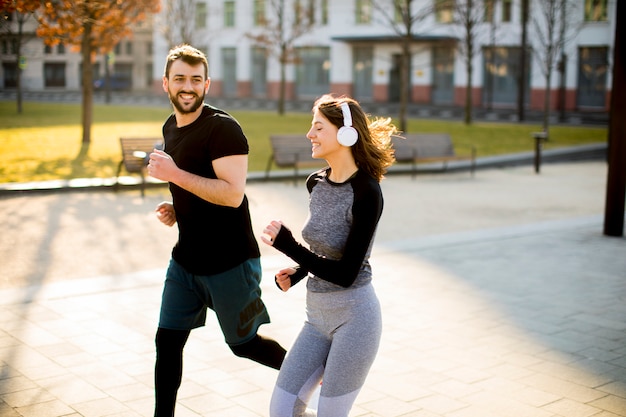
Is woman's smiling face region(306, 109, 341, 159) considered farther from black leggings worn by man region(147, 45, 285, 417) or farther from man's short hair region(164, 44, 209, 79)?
man's short hair region(164, 44, 209, 79)

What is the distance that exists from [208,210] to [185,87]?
0.59 m

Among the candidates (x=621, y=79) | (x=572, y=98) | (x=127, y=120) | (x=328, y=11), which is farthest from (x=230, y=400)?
(x=328, y=11)

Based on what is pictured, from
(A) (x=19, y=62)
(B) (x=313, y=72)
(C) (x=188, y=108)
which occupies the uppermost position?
(B) (x=313, y=72)

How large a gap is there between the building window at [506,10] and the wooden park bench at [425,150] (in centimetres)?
3406

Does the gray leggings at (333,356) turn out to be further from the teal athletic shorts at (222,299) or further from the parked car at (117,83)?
the parked car at (117,83)

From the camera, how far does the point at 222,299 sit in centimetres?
405

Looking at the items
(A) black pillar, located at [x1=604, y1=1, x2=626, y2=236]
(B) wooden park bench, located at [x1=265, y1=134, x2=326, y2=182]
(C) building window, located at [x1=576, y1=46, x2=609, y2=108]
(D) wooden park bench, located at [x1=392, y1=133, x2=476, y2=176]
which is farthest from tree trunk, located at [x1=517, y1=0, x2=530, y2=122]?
(A) black pillar, located at [x1=604, y1=1, x2=626, y2=236]

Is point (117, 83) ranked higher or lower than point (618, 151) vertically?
higher

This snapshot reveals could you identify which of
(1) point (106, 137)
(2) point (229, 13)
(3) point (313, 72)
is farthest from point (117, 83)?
(1) point (106, 137)

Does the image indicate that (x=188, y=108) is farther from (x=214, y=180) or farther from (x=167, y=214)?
(x=167, y=214)

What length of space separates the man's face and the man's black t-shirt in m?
0.09

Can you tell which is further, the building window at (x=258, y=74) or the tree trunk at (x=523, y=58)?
the building window at (x=258, y=74)

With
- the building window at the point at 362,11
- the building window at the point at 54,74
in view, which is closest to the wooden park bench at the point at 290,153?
the building window at the point at 362,11

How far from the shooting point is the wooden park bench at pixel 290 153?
1664 cm
